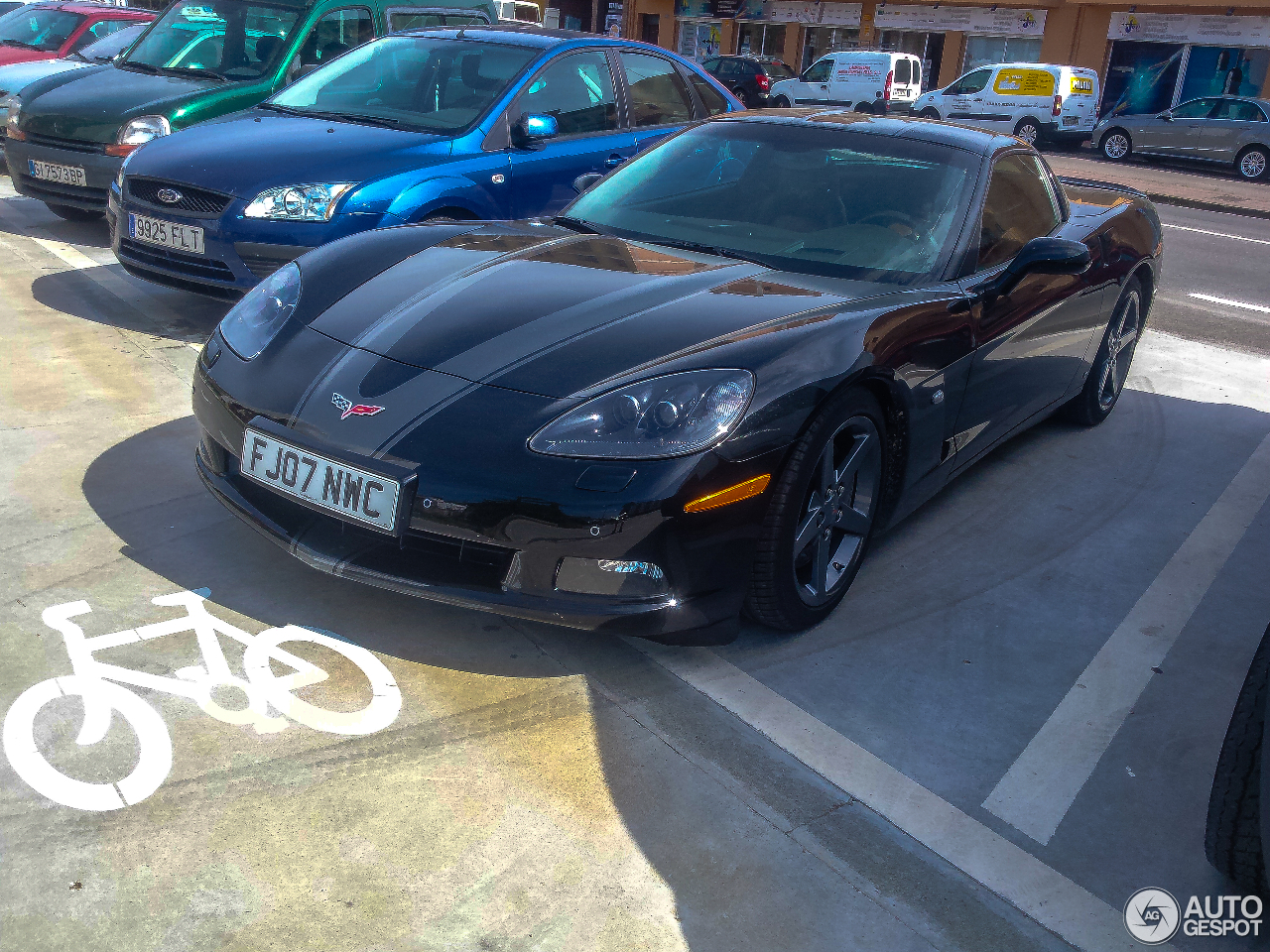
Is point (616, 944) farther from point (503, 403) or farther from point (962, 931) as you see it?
point (503, 403)

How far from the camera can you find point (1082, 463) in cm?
514

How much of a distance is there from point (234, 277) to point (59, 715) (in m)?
3.20

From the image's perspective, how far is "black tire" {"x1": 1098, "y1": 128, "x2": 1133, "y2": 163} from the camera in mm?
22156

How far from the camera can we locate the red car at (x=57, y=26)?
11.3m

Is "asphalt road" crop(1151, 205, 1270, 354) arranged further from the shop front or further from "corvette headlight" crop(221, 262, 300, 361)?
the shop front

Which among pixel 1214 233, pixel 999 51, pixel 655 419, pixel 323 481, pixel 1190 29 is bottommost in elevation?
pixel 1214 233

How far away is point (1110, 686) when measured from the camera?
11.1 ft

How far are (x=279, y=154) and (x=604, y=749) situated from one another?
3974mm

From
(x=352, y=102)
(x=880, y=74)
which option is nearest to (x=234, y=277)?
(x=352, y=102)

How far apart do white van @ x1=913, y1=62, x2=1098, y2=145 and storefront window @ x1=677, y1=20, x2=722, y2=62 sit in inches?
572

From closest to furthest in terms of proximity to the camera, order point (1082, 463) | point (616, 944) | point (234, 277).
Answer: point (616, 944) < point (1082, 463) < point (234, 277)

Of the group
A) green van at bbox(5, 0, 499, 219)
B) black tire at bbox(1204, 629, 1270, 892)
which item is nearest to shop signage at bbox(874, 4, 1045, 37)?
green van at bbox(5, 0, 499, 219)

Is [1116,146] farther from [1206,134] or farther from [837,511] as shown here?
[837,511]

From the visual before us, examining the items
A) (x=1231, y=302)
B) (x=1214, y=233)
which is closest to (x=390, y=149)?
(x=1231, y=302)
